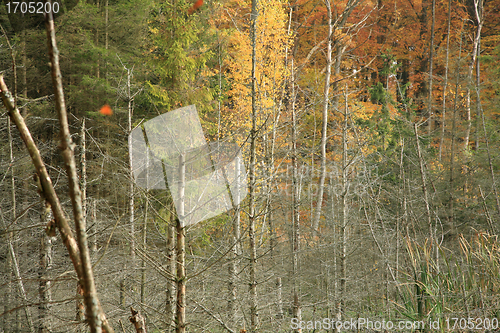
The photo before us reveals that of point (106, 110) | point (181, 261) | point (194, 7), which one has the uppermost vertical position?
point (194, 7)

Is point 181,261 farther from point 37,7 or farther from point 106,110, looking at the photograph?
point 106,110

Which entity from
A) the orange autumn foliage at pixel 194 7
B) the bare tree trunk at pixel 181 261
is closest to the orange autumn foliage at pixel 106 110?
the orange autumn foliage at pixel 194 7

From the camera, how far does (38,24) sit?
10773 millimetres

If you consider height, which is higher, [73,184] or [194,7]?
[194,7]

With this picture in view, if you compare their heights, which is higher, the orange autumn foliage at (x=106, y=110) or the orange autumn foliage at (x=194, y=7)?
the orange autumn foliage at (x=194, y=7)

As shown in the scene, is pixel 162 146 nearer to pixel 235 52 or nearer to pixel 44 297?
pixel 44 297

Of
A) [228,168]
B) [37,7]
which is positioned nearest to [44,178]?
[228,168]

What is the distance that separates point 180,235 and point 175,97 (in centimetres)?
671

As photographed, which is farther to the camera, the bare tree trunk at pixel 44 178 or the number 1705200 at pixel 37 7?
the bare tree trunk at pixel 44 178

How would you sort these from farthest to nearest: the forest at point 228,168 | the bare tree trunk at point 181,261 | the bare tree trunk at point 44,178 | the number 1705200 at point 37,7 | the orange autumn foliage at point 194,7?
the orange autumn foliage at point 194,7, the forest at point 228,168, the bare tree trunk at point 181,261, the bare tree trunk at point 44,178, the number 1705200 at point 37,7

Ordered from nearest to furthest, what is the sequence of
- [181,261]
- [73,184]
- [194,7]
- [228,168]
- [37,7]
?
1. [73,184]
2. [181,261]
3. [228,168]
4. [37,7]
5. [194,7]

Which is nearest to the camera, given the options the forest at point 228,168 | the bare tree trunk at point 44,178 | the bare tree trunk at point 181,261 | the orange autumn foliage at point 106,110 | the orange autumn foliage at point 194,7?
the bare tree trunk at point 44,178

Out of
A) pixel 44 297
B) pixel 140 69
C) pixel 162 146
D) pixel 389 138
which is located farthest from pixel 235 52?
pixel 162 146

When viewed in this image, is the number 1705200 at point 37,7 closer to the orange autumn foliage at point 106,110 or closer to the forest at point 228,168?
the forest at point 228,168
